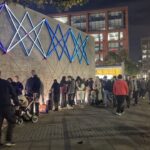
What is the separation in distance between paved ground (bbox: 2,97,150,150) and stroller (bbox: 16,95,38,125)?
0.99ft

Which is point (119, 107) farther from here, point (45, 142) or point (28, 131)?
point (45, 142)

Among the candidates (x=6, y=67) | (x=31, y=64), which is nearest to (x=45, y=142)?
(x=6, y=67)

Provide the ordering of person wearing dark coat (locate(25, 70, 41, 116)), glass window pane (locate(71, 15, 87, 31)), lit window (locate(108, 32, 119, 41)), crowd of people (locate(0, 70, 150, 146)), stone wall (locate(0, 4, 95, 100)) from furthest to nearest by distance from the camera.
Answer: glass window pane (locate(71, 15, 87, 31)) → lit window (locate(108, 32, 119, 41)) → stone wall (locate(0, 4, 95, 100)) → crowd of people (locate(0, 70, 150, 146)) → person wearing dark coat (locate(25, 70, 41, 116))

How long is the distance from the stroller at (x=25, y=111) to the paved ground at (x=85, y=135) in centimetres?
30

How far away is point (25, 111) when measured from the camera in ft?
50.9

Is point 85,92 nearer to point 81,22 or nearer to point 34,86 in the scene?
point 34,86

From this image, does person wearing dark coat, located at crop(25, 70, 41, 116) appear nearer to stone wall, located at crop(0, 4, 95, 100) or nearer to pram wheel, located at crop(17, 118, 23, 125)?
stone wall, located at crop(0, 4, 95, 100)

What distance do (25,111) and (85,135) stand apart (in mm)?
3666

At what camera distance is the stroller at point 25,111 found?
1512 cm

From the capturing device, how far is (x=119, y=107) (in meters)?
19.4

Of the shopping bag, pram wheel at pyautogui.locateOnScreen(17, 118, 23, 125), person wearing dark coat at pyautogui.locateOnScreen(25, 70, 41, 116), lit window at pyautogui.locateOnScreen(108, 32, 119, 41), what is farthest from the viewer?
lit window at pyautogui.locateOnScreen(108, 32, 119, 41)

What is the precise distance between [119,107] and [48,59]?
20.6 feet

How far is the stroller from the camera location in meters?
15.1

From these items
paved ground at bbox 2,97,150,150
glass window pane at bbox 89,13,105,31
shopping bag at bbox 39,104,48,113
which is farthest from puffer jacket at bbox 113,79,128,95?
glass window pane at bbox 89,13,105,31
